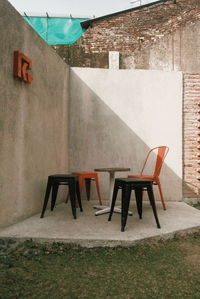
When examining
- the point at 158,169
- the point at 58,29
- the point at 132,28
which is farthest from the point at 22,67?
the point at 58,29

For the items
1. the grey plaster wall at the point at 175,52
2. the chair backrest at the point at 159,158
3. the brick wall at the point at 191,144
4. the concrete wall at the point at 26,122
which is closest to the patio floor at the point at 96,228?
the concrete wall at the point at 26,122

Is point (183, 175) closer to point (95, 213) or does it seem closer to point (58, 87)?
point (95, 213)

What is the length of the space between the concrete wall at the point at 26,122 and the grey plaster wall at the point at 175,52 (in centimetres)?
332

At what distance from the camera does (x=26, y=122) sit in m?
3.32

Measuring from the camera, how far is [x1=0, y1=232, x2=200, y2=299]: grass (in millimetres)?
1765

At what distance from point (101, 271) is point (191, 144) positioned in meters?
3.51

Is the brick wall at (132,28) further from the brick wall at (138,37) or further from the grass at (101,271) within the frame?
the grass at (101,271)

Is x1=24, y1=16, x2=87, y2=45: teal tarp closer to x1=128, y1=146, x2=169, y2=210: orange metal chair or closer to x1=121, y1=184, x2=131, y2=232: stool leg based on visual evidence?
x1=128, y1=146, x2=169, y2=210: orange metal chair

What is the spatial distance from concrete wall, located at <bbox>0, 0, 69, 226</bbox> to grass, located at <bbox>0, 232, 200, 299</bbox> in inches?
31.0

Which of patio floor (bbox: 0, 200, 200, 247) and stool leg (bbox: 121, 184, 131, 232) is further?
stool leg (bbox: 121, 184, 131, 232)

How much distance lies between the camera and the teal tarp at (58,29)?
31.1ft

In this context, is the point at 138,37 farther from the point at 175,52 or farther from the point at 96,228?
the point at 96,228

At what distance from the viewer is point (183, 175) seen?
16.3 ft

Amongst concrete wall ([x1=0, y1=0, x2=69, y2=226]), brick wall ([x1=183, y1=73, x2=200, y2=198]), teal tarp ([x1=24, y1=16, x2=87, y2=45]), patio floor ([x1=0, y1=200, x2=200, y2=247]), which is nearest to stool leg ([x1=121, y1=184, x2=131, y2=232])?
patio floor ([x1=0, y1=200, x2=200, y2=247])
